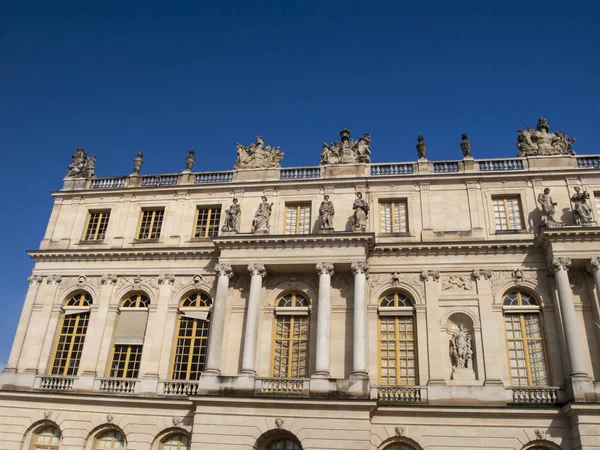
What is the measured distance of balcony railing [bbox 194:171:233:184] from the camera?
2845cm

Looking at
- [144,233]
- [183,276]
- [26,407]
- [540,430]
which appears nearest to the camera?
[540,430]

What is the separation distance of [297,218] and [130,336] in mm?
9402

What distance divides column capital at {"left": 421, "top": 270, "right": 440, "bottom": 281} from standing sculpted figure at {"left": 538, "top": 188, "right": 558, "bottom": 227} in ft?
16.3

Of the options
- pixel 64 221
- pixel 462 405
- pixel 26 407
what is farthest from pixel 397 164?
pixel 26 407

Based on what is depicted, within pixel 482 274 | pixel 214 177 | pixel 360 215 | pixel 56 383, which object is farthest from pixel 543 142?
pixel 56 383

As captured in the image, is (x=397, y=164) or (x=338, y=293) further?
(x=397, y=164)

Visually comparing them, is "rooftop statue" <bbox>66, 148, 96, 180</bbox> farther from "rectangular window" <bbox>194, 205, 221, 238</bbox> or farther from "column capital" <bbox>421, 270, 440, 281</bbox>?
"column capital" <bbox>421, 270, 440, 281</bbox>

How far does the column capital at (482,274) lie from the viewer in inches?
933

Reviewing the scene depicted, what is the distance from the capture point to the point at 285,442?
21844mm

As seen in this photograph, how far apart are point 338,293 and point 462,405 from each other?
6.67m

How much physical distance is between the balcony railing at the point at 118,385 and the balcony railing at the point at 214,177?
1019cm

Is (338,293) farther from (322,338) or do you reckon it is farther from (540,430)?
(540,430)

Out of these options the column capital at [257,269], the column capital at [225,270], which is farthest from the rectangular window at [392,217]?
the column capital at [225,270]

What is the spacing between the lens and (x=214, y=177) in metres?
28.6
